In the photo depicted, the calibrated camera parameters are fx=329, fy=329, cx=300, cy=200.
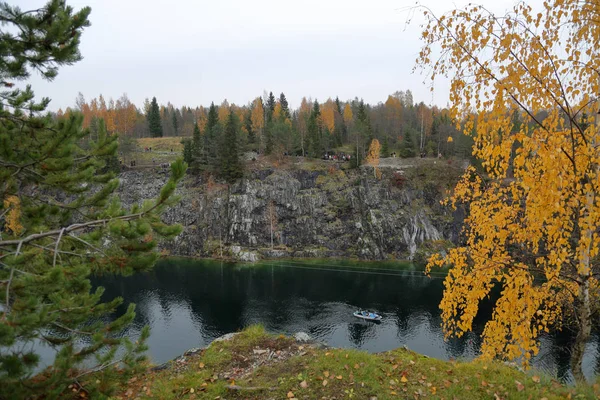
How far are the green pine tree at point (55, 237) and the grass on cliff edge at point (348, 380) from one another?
3.87ft

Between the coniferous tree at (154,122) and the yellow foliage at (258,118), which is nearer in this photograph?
the yellow foliage at (258,118)

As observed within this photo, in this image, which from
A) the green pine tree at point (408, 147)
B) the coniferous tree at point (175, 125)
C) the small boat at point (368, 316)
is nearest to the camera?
the small boat at point (368, 316)

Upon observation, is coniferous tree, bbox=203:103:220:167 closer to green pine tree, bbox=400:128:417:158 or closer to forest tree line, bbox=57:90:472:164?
forest tree line, bbox=57:90:472:164

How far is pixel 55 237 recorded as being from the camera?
5.32m

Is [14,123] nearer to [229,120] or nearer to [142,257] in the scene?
[142,257]

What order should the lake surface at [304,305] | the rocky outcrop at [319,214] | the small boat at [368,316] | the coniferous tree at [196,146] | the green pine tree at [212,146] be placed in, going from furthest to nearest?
the coniferous tree at [196,146]
the green pine tree at [212,146]
the rocky outcrop at [319,214]
the small boat at [368,316]
the lake surface at [304,305]

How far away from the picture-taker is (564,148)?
366 cm

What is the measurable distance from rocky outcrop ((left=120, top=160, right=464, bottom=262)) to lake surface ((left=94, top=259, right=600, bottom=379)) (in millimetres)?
4699

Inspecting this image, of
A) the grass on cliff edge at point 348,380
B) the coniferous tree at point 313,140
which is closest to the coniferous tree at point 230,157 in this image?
the coniferous tree at point 313,140

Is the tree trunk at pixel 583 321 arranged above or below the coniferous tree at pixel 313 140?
below

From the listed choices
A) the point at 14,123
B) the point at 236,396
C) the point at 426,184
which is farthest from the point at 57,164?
the point at 426,184

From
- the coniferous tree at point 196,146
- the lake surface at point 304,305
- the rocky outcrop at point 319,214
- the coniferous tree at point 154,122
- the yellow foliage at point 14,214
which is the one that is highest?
the coniferous tree at point 154,122

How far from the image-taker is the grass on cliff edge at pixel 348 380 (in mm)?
5621

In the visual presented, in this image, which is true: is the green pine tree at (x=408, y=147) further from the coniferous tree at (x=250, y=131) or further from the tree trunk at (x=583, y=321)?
the tree trunk at (x=583, y=321)
